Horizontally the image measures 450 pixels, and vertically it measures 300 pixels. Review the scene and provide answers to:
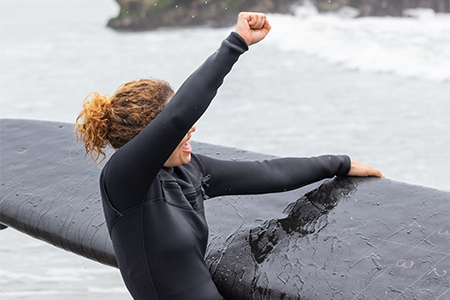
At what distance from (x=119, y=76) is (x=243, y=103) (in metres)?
3.75

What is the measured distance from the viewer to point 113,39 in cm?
1738

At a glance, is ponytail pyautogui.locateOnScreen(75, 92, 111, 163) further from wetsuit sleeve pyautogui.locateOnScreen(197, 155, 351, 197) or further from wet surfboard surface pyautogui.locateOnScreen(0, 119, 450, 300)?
wet surfboard surface pyautogui.locateOnScreen(0, 119, 450, 300)

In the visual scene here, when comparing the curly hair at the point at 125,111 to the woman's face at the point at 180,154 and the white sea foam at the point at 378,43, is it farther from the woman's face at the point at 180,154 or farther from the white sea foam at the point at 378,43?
the white sea foam at the point at 378,43

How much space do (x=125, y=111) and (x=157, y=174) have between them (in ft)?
0.46

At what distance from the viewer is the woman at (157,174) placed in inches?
40.5

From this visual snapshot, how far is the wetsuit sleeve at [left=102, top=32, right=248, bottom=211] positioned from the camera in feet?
3.34

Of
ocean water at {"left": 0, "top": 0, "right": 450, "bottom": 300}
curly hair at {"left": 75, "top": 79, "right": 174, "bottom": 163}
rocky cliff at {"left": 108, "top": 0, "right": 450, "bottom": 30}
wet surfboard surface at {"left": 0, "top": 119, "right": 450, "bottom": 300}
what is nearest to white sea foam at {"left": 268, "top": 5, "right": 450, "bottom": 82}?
ocean water at {"left": 0, "top": 0, "right": 450, "bottom": 300}

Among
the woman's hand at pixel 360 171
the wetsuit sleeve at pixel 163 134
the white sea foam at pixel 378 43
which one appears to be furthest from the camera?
the white sea foam at pixel 378 43

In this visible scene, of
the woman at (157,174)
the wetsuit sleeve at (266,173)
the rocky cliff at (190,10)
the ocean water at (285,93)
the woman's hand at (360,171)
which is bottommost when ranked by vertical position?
the rocky cliff at (190,10)

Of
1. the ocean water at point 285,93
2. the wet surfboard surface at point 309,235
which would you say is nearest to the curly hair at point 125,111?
the wet surfboard surface at point 309,235

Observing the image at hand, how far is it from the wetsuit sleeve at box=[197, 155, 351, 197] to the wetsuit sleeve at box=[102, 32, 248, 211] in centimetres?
35

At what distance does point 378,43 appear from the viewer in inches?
369

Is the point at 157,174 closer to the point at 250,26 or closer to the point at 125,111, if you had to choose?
the point at 125,111

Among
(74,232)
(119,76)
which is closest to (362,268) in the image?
(74,232)
